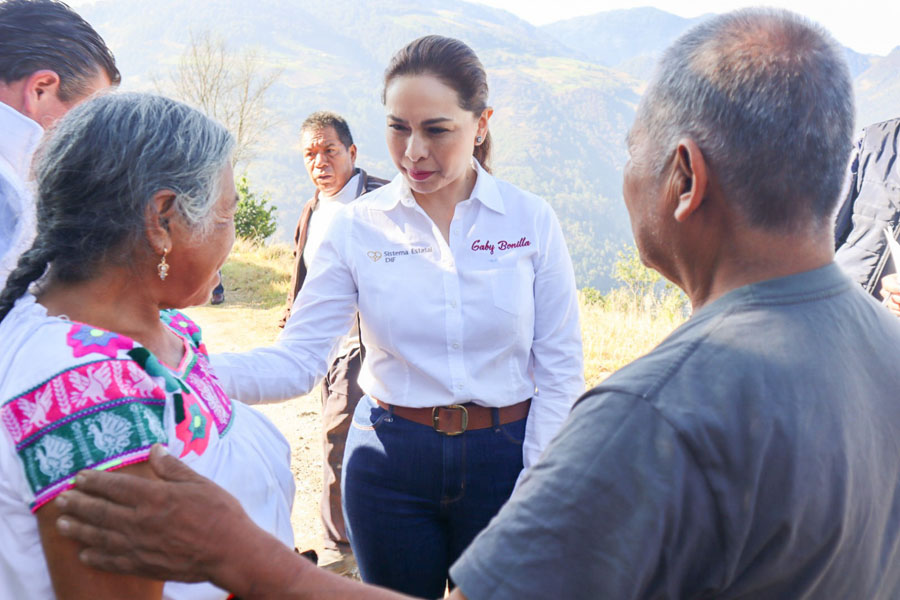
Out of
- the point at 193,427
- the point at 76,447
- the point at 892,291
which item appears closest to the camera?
the point at 76,447

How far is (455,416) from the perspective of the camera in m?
2.29

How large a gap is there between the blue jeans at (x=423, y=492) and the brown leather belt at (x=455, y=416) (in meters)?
0.02

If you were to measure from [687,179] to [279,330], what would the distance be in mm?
8979

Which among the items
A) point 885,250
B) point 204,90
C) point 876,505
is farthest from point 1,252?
point 204,90

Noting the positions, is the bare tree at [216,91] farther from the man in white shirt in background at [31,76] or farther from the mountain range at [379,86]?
the man in white shirt in background at [31,76]

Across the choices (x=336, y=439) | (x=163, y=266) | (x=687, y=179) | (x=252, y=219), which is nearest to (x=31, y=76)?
(x=163, y=266)

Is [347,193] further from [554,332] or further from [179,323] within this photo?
[179,323]

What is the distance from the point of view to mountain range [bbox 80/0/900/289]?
91688mm

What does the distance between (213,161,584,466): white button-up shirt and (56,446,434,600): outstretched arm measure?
102 centimetres

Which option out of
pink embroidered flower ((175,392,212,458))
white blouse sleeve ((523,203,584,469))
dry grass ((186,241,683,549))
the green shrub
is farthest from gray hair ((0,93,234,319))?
the green shrub

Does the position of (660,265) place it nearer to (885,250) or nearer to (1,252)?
(1,252)

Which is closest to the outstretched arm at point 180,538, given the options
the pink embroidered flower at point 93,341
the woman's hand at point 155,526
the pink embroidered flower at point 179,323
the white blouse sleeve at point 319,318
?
the woman's hand at point 155,526

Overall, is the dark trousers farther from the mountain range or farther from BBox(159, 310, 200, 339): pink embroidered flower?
the mountain range

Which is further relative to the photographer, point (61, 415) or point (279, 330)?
point (279, 330)
